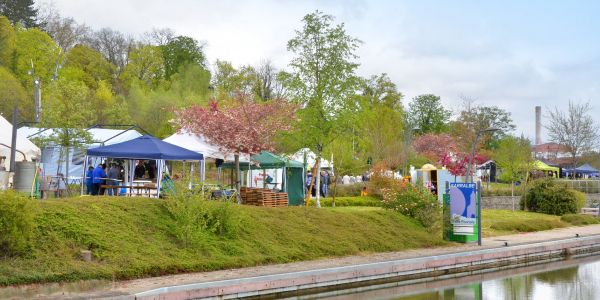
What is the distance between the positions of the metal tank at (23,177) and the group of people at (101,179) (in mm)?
3990

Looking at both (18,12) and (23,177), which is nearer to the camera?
(23,177)

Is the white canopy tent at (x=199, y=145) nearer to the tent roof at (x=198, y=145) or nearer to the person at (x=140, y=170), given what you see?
the tent roof at (x=198, y=145)

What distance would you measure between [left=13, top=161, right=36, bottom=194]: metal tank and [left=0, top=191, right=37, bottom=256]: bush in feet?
15.8

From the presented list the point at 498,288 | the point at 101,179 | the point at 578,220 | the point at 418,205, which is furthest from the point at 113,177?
the point at 578,220

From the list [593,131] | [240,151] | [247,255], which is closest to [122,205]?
[247,255]

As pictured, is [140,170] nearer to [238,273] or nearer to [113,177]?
[113,177]

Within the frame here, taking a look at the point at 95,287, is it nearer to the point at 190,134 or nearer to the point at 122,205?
the point at 122,205

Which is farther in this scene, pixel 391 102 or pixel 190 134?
pixel 391 102

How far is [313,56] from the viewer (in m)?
30.6

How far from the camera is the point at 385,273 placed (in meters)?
16.8

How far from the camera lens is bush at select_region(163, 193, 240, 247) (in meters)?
16.8

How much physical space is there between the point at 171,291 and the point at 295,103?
18484 millimetres

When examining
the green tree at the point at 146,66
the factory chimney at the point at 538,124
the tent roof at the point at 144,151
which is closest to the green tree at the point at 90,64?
the green tree at the point at 146,66

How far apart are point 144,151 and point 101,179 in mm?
1879
